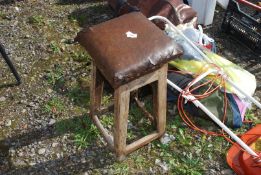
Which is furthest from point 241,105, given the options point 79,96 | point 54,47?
point 54,47

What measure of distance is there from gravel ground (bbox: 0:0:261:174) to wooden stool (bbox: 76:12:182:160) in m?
0.74

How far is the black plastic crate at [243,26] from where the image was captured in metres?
4.62

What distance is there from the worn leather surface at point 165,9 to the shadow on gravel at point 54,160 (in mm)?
1884

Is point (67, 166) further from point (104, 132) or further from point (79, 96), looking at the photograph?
point (79, 96)

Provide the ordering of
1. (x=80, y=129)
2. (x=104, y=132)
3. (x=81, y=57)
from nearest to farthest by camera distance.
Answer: (x=104, y=132)
(x=80, y=129)
(x=81, y=57)

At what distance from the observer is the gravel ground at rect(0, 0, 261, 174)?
12.0ft

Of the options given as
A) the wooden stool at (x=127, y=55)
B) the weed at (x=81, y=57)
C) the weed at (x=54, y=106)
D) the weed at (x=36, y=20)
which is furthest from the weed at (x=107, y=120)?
the weed at (x=36, y=20)

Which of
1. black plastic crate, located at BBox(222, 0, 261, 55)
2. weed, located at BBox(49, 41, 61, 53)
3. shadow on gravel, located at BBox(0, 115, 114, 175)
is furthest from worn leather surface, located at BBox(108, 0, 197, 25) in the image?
shadow on gravel, located at BBox(0, 115, 114, 175)

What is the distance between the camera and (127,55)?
2.78 metres

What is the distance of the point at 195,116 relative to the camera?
4.10 m

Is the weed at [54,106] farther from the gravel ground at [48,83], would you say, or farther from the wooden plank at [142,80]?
the wooden plank at [142,80]

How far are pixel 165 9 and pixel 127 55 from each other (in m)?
2.04

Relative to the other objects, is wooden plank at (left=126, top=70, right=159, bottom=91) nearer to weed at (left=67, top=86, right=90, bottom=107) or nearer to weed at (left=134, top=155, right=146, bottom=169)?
weed at (left=134, top=155, right=146, bottom=169)

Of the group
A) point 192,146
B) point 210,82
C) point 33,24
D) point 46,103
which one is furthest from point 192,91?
point 33,24
